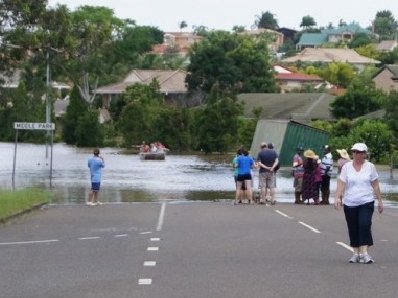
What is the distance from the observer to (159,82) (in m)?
121

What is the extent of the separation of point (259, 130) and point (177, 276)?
55.5 m

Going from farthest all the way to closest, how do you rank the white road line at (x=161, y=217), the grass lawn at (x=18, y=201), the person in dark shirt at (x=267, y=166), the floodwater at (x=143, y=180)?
the floodwater at (x=143, y=180)
the person in dark shirt at (x=267, y=166)
the grass lawn at (x=18, y=201)
the white road line at (x=161, y=217)

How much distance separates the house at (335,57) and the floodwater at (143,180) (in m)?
99.8

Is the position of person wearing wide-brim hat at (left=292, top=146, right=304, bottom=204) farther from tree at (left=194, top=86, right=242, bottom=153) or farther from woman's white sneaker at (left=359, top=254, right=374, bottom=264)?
tree at (left=194, top=86, right=242, bottom=153)

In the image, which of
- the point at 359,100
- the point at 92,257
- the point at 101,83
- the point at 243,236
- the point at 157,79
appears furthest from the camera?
the point at 101,83

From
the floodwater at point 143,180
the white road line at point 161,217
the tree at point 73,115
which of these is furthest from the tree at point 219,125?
the white road line at point 161,217

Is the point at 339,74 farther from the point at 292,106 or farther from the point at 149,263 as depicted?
the point at 149,263

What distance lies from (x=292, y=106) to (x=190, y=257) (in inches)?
3109

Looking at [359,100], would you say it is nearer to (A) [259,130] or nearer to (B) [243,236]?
(A) [259,130]

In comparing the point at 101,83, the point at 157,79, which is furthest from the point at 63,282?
the point at 101,83

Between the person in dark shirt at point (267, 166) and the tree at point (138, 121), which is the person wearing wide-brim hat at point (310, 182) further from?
the tree at point (138, 121)

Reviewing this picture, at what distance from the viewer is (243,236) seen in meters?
19.7

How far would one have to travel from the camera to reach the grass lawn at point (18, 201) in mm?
25328

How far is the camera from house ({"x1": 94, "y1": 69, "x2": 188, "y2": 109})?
122312mm
